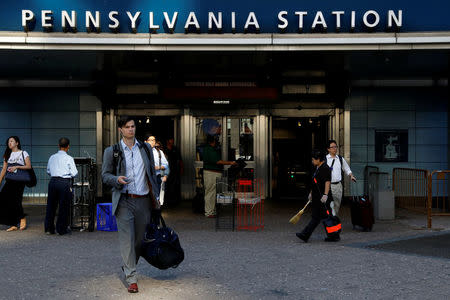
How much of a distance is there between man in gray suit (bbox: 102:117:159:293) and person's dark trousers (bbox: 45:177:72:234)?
4.25m

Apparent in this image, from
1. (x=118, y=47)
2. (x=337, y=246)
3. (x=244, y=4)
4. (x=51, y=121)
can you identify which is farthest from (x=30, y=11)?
(x=337, y=246)

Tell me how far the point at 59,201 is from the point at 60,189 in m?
0.24

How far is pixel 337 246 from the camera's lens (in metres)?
8.57

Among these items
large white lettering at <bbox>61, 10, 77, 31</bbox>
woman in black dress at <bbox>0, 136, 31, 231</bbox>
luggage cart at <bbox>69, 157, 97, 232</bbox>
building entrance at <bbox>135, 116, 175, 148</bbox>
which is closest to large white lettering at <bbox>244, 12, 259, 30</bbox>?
large white lettering at <bbox>61, 10, 77, 31</bbox>

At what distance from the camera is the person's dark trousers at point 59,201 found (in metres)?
9.77

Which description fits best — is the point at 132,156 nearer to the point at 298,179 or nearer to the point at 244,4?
the point at 244,4

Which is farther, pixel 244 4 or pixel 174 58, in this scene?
pixel 174 58

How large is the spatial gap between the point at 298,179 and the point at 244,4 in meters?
6.75

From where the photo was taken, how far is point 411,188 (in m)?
13.4

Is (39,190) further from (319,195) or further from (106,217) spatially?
(319,195)

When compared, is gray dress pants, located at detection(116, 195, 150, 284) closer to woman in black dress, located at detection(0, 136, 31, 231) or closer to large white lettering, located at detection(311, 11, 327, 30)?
woman in black dress, located at detection(0, 136, 31, 231)

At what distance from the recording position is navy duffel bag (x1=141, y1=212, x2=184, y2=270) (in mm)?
5836

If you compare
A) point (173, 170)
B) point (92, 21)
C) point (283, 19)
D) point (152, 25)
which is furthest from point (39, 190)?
point (283, 19)

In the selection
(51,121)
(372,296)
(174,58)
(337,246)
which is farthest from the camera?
(51,121)
